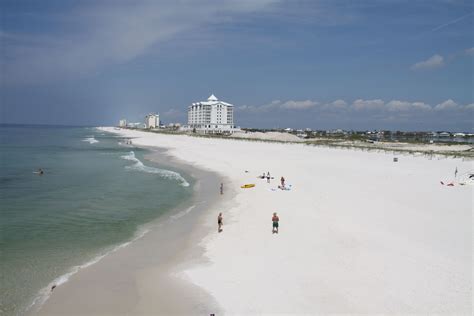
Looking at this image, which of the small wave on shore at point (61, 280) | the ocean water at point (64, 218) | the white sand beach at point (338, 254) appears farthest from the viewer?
the ocean water at point (64, 218)

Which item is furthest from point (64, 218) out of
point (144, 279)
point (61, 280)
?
point (144, 279)

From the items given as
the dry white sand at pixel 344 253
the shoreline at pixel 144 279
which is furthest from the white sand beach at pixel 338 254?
the shoreline at pixel 144 279

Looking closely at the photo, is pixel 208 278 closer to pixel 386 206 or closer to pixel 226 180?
pixel 386 206

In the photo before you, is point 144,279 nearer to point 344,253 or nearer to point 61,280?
point 61,280

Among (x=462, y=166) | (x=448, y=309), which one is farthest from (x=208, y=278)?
(x=462, y=166)

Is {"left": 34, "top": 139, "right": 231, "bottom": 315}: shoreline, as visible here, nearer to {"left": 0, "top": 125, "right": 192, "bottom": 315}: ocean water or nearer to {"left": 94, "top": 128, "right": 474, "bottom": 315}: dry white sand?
{"left": 0, "top": 125, "right": 192, "bottom": 315}: ocean water

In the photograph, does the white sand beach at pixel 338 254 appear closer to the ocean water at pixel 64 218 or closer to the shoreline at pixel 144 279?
the shoreline at pixel 144 279
